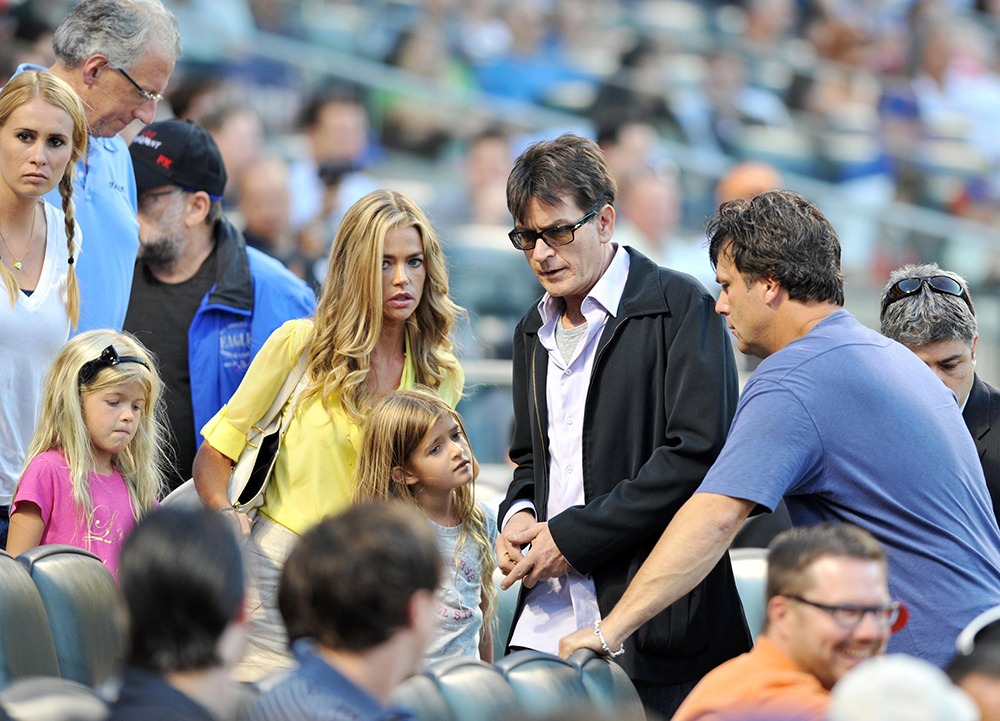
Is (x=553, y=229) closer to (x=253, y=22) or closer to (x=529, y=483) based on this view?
(x=529, y=483)

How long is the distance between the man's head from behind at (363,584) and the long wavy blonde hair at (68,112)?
1.84 metres

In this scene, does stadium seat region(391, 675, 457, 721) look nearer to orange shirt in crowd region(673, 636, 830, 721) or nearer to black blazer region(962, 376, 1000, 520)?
orange shirt in crowd region(673, 636, 830, 721)

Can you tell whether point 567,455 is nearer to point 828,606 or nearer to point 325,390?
point 325,390

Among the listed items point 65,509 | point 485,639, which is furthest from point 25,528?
point 485,639

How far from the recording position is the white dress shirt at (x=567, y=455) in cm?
302

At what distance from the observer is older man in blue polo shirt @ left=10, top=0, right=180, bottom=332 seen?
12.5 feet

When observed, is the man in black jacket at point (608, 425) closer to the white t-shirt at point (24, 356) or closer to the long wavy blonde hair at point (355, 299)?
the long wavy blonde hair at point (355, 299)

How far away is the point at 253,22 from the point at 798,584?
297 inches

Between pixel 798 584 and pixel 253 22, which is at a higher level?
pixel 253 22

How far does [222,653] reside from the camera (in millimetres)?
1841

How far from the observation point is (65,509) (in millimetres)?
3217

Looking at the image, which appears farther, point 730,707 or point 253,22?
point 253,22

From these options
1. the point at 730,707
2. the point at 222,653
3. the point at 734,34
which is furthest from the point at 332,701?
the point at 734,34

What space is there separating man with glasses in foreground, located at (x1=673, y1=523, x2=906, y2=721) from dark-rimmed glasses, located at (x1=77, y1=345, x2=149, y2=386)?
2023 millimetres
